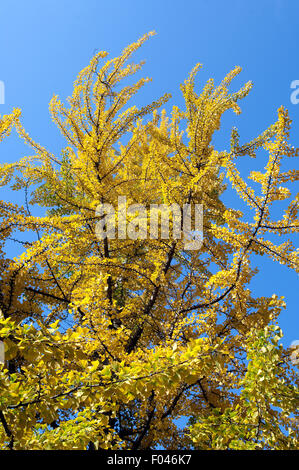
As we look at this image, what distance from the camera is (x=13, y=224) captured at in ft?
16.2

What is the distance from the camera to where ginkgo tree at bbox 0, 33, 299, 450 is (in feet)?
7.42

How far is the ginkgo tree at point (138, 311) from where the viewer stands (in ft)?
7.42

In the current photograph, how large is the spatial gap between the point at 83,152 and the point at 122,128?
33.9 inches

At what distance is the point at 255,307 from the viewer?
4926 mm

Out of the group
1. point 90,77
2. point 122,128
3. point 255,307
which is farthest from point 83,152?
point 255,307

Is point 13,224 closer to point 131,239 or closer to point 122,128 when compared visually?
point 131,239

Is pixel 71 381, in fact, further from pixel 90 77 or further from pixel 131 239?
pixel 90 77

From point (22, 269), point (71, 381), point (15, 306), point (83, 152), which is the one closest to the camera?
point (71, 381)

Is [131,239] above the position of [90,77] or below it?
below

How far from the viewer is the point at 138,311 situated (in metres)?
5.20

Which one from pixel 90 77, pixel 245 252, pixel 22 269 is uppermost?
pixel 90 77
